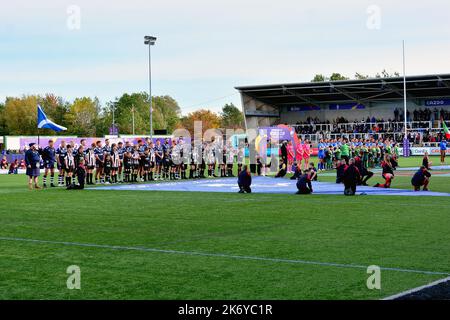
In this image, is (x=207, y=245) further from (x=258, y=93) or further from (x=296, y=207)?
(x=258, y=93)

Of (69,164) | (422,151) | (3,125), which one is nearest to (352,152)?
(69,164)

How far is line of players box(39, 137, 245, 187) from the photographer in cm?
2628

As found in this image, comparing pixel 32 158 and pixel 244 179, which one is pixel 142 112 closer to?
pixel 32 158

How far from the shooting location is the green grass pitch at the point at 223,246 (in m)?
7.74

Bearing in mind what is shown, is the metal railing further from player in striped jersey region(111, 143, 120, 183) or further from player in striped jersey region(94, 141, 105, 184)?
player in striped jersey region(94, 141, 105, 184)

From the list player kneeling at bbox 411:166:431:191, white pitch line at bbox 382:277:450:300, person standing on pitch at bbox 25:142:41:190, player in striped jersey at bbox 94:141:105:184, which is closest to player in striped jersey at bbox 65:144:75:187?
person standing on pitch at bbox 25:142:41:190

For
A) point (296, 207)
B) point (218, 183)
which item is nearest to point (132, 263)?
point (296, 207)

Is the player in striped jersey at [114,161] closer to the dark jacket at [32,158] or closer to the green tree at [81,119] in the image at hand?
the dark jacket at [32,158]

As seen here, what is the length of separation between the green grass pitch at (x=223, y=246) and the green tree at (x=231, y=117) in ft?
378

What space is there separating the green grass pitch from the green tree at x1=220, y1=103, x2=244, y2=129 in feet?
378

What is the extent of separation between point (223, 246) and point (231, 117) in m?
127

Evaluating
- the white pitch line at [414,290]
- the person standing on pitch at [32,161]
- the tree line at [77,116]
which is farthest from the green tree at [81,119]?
the white pitch line at [414,290]

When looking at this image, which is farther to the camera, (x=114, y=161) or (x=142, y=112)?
(x=142, y=112)

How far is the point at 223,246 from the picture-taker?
35.3 feet
